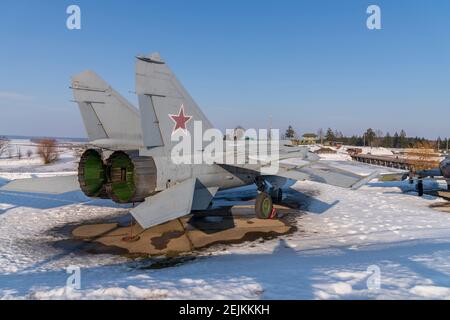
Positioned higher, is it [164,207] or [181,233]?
[164,207]

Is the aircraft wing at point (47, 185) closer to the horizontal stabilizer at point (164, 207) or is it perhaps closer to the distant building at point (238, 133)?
the horizontal stabilizer at point (164, 207)

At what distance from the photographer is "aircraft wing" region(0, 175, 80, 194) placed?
881cm

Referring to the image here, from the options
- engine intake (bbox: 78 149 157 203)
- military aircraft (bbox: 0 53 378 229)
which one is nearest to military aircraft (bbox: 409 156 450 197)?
military aircraft (bbox: 0 53 378 229)

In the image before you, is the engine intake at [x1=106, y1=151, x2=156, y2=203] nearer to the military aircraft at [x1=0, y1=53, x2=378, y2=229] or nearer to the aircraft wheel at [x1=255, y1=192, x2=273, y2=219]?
the military aircraft at [x1=0, y1=53, x2=378, y2=229]

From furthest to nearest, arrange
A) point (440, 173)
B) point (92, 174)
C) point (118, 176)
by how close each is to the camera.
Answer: point (440, 173) < point (118, 176) < point (92, 174)

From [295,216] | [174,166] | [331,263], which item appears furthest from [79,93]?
[331,263]

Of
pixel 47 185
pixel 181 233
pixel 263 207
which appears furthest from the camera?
pixel 263 207

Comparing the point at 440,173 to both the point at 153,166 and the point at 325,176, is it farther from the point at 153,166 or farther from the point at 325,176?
the point at 153,166

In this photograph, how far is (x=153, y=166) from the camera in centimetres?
770

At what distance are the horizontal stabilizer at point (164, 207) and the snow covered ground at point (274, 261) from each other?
3.17ft

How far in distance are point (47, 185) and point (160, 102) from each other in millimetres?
4417

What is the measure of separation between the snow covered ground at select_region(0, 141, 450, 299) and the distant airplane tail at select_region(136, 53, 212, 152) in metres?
3.15

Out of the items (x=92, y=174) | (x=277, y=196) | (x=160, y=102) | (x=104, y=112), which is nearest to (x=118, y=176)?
(x=92, y=174)
